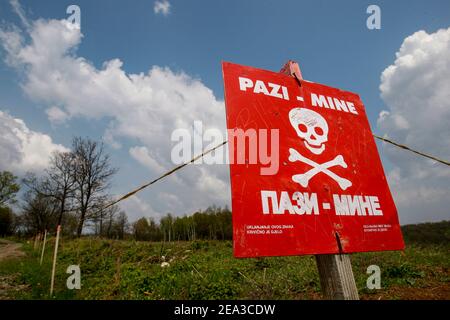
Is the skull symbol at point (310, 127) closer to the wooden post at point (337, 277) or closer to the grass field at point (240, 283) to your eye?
the wooden post at point (337, 277)

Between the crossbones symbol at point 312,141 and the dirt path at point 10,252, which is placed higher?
the crossbones symbol at point 312,141

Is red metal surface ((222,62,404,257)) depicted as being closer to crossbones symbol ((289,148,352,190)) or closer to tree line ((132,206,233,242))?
crossbones symbol ((289,148,352,190))

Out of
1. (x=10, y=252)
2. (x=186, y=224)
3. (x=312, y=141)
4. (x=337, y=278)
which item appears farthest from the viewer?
(x=186, y=224)

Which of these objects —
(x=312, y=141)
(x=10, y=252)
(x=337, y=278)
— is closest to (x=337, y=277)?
(x=337, y=278)

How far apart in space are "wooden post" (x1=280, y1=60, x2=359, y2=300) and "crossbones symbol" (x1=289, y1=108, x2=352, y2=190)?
545 mm

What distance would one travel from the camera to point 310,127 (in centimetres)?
243

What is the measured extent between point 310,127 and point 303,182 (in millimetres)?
592

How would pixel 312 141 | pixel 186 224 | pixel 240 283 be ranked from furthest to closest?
pixel 186 224
pixel 240 283
pixel 312 141

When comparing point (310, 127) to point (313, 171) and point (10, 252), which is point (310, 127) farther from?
point (10, 252)

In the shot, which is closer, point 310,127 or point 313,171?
point 313,171

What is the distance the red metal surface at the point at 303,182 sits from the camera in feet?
6.21

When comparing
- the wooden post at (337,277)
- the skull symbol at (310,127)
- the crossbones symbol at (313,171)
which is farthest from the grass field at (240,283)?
the skull symbol at (310,127)
